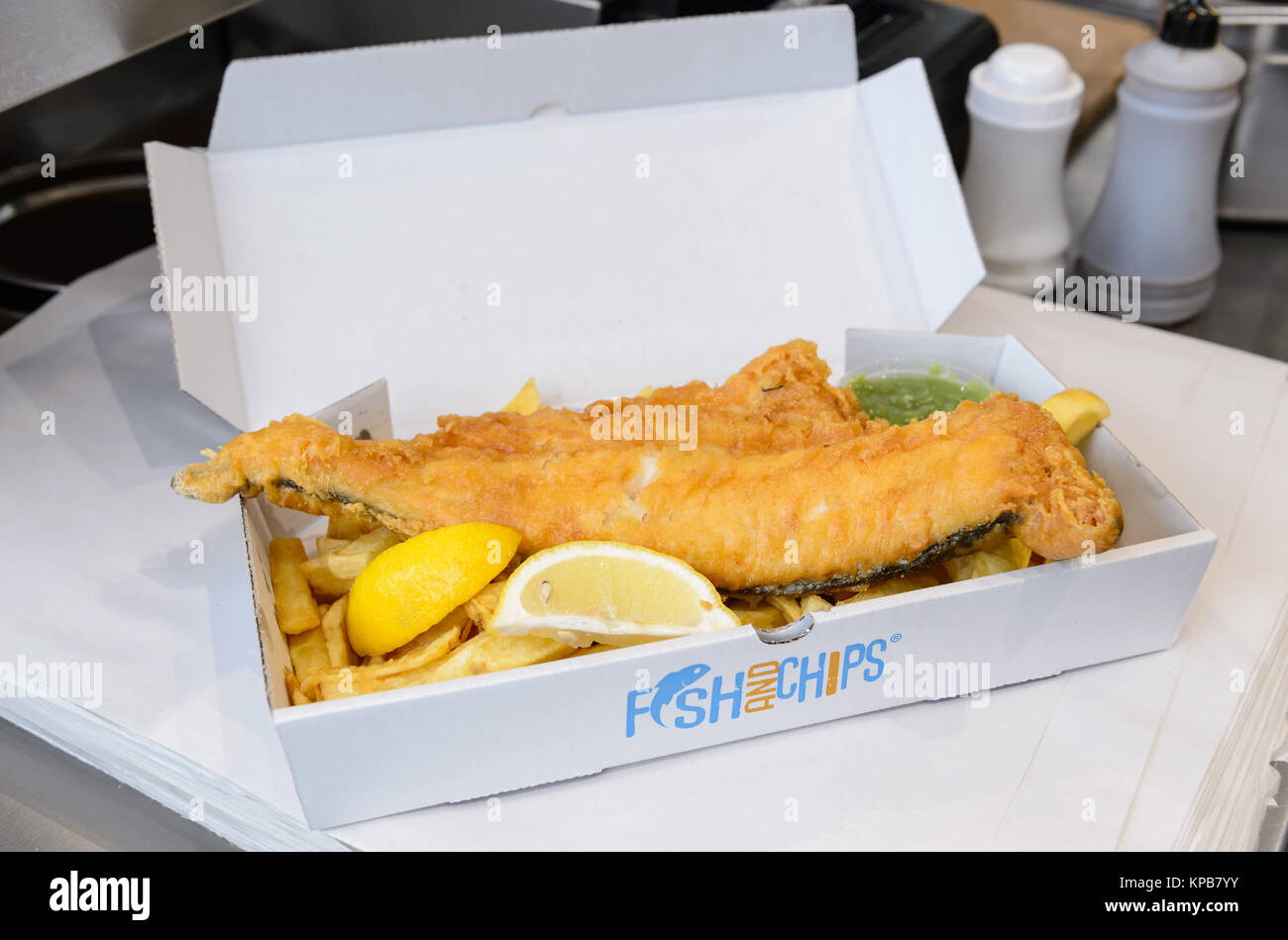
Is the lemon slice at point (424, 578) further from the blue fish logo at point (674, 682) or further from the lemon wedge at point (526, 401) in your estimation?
the lemon wedge at point (526, 401)

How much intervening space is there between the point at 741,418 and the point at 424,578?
1.81 feet

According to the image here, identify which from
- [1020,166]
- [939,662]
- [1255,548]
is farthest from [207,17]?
[1255,548]

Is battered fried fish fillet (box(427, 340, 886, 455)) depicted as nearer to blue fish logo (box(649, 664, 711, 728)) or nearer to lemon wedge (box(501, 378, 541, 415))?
lemon wedge (box(501, 378, 541, 415))

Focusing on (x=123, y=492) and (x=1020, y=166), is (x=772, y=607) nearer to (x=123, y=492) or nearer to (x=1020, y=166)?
(x=123, y=492)

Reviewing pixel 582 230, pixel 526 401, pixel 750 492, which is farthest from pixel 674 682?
pixel 582 230

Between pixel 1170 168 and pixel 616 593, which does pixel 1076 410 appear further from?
pixel 1170 168

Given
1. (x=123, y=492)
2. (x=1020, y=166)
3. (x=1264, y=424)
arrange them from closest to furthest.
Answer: (x=123, y=492) → (x=1264, y=424) → (x=1020, y=166)

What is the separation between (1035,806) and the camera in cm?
151

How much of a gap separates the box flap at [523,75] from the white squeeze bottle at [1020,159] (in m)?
0.46

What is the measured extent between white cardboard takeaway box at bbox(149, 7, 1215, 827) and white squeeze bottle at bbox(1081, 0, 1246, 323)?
72cm

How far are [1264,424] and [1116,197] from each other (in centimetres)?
78

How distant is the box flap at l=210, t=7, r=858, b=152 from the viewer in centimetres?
203

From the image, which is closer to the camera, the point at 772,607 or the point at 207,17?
the point at 772,607

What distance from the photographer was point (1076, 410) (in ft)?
5.82
